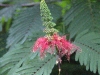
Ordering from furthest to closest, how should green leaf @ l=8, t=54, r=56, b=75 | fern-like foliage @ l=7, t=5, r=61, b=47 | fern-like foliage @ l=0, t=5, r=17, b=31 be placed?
fern-like foliage @ l=0, t=5, r=17, b=31, fern-like foliage @ l=7, t=5, r=61, b=47, green leaf @ l=8, t=54, r=56, b=75

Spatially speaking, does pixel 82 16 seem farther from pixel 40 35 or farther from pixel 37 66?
pixel 37 66

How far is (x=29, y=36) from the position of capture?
1.38m

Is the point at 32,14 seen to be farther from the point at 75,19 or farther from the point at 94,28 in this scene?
the point at 94,28

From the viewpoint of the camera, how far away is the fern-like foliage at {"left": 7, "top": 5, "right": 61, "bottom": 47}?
1438mm

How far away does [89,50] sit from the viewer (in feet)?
3.99

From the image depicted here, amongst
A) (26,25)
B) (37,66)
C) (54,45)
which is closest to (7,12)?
(26,25)

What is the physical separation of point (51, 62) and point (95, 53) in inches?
7.2

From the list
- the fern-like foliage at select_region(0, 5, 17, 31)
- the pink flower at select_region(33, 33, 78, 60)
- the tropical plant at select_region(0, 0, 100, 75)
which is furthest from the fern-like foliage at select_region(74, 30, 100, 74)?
the fern-like foliage at select_region(0, 5, 17, 31)

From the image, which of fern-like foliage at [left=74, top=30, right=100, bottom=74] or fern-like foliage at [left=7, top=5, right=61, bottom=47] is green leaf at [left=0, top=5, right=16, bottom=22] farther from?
fern-like foliage at [left=74, top=30, right=100, bottom=74]

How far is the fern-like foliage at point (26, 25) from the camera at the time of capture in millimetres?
1438

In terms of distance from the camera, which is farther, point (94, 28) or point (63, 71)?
point (63, 71)

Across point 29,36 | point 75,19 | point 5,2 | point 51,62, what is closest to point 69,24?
point 75,19

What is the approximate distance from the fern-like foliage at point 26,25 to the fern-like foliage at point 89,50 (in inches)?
8.6

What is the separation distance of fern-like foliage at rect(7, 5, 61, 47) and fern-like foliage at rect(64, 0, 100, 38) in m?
0.09
